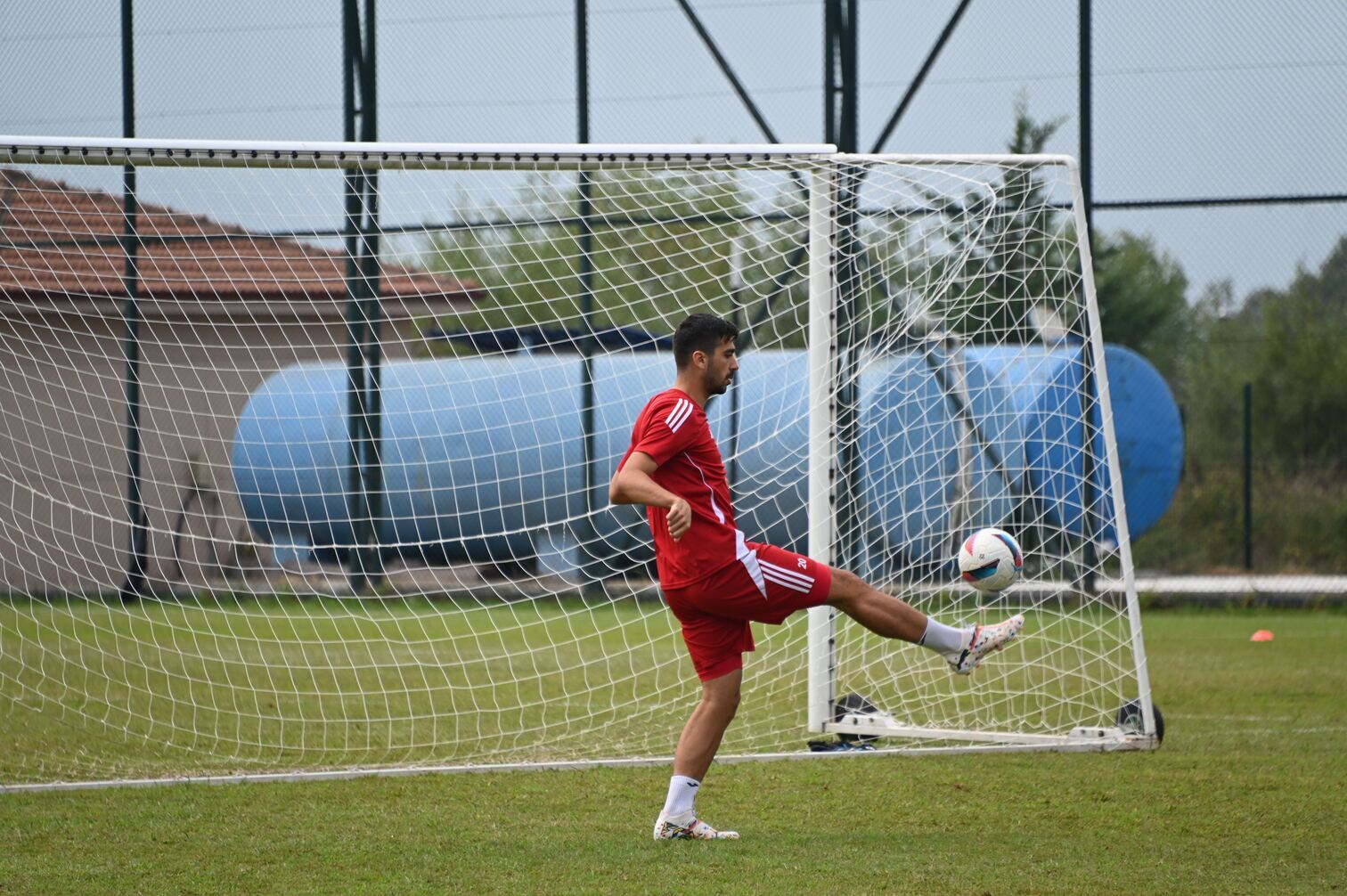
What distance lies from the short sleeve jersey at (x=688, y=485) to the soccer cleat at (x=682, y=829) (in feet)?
2.31

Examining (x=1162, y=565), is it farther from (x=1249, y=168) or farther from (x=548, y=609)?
(x=548, y=609)

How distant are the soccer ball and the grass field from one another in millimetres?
746

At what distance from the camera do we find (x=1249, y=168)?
40.3ft

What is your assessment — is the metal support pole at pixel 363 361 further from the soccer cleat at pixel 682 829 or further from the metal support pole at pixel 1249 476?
the metal support pole at pixel 1249 476

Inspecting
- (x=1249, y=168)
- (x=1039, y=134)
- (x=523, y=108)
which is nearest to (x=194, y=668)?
(x=523, y=108)

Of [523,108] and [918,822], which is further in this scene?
[523,108]

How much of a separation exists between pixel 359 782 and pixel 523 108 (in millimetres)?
8414

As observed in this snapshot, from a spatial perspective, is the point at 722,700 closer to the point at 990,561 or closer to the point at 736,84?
the point at 990,561

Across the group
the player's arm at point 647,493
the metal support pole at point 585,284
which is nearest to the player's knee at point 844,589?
the player's arm at point 647,493

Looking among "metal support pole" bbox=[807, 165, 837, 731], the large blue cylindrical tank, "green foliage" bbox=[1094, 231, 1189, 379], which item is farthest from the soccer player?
"green foliage" bbox=[1094, 231, 1189, 379]

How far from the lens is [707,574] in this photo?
4438mm

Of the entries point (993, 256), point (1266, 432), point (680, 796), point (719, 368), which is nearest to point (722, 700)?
point (680, 796)

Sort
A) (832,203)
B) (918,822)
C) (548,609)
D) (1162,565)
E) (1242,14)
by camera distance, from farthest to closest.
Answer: (1162,565) → (1242,14) → (548,609) → (832,203) → (918,822)

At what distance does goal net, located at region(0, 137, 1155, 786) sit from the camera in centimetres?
634
